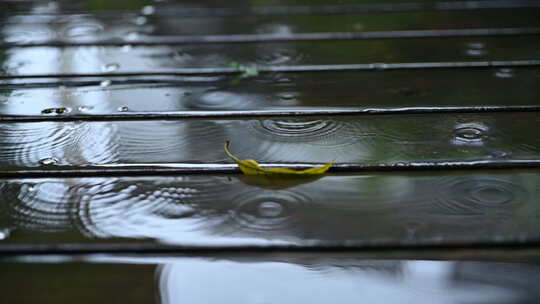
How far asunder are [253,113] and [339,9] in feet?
2.26

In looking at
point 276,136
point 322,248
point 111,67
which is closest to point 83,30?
point 111,67

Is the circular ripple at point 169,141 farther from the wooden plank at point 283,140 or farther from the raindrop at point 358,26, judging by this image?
the raindrop at point 358,26

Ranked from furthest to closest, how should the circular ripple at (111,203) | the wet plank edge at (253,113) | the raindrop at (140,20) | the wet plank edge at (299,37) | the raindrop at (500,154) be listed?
the raindrop at (140,20) < the wet plank edge at (299,37) < the wet plank edge at (253,113) < the raindrop at (500,154) < the circular ripple at (111,203)

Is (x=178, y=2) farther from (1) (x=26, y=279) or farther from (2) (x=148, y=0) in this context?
(1) (x=26, y=279)

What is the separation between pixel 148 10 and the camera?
1.55 metres

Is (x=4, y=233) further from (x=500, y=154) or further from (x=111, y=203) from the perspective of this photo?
(x=500, y=154)

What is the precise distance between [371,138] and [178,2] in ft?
3.17

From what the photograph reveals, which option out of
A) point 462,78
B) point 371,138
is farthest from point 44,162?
point 462,78

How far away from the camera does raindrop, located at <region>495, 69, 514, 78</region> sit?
3.43ft

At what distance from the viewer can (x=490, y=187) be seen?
0.71 metres

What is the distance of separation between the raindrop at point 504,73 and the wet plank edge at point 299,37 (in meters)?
0.22

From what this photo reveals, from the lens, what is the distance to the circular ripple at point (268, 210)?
652 millimetres

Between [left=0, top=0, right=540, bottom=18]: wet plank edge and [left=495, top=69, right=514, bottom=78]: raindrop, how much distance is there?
456mm

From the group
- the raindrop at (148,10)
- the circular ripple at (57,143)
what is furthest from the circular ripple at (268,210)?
the raindrop at (148,10)
